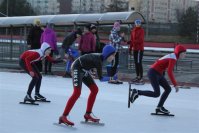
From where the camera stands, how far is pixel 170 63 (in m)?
7.98

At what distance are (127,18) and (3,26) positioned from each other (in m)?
6.82

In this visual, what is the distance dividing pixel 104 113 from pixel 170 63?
1.52 metres

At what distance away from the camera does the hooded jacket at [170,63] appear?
7941 mm

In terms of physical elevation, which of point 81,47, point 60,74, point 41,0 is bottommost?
point 60,74

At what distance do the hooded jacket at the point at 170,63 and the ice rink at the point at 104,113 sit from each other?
82cm

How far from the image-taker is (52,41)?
14852 mm

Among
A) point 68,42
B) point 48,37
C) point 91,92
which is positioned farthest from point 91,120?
point 48,37

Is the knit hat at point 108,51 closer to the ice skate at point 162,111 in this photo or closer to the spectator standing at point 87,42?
the ice skate at point 162,111

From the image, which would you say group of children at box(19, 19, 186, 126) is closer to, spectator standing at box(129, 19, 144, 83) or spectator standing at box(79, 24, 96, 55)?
spectator standing at box(79, 24, 96, 55)

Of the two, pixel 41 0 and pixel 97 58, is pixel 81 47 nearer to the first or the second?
pixel 97 58

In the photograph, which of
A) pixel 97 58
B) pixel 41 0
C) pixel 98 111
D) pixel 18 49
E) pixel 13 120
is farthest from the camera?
pixel 41 0

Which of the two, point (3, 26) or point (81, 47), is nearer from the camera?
point (81, 47)

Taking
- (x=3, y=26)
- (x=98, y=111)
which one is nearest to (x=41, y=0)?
(x=3, y=26)

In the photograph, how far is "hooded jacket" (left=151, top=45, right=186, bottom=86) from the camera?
7941 millimetres
